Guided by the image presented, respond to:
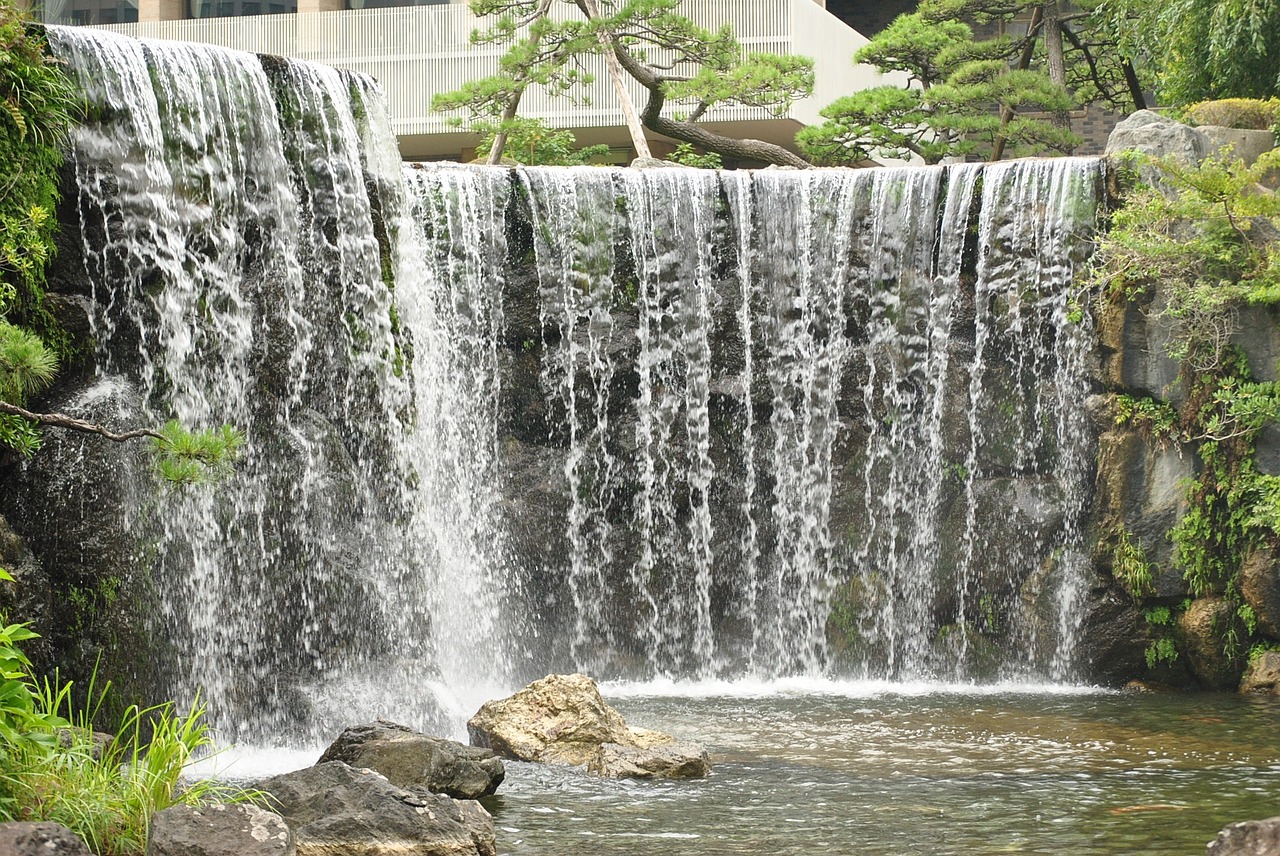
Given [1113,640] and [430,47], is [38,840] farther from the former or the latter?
[430,47]

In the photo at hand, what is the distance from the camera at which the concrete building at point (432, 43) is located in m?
25.3

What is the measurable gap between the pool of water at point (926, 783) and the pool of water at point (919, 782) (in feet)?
0.06

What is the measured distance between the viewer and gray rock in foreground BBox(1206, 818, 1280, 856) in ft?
17.2

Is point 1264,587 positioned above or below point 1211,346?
below

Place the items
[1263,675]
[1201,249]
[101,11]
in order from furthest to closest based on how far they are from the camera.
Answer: [101,11], [1201,249], [1263,675]

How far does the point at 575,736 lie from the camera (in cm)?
982

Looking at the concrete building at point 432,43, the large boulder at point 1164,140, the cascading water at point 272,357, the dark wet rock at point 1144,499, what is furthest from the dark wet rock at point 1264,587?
the concrete building at point 432,43

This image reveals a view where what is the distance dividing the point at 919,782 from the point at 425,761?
2.99 metres

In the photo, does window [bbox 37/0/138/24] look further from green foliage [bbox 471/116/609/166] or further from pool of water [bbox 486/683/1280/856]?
pool of water [bbox 486/683/1280/856]

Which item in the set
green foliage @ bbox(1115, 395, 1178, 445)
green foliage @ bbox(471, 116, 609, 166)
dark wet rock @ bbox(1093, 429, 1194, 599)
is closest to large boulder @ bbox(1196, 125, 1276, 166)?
green foliage @ bbox(1115, 395, 1178, 445)

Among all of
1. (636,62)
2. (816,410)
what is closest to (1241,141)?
(816,410)

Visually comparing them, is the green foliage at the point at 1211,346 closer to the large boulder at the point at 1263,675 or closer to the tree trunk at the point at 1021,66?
the large boulder at the point at 1263,675

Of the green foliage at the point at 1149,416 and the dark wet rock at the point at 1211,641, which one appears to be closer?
the dark wet rock at the point at 1211,641

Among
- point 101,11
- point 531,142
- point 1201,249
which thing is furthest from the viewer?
point 101,11
